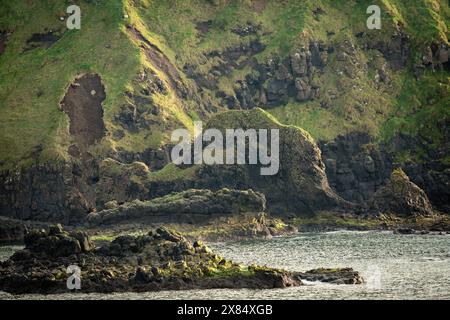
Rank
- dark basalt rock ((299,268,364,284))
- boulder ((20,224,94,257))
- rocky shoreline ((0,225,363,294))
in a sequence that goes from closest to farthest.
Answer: rocky shoreline ((0,225,363,294)), dark basalt rock ((299,268,364,284)), boulder ((20,224,94,257))

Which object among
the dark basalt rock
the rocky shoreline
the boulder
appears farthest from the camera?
the boulder

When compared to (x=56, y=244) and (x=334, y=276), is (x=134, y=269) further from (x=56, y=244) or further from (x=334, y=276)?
(x=334, y=276)

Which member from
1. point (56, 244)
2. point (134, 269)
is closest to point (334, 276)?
point (134, 269)

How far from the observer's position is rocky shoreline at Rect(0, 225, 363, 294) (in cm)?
15612

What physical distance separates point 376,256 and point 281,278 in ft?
146

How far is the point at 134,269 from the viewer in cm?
16125

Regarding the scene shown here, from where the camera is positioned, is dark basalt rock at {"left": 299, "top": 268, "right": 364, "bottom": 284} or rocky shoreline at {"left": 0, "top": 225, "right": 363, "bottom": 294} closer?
rocky shoreline at {"left": 0, "top": 225, "right": 363, "bottom": 294}

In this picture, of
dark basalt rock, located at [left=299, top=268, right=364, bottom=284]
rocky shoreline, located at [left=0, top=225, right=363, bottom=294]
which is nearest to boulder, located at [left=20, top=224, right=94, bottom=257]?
rocky shoreline, located at [left=0, top=225, right=363, bottom=294]

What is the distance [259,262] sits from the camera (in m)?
190

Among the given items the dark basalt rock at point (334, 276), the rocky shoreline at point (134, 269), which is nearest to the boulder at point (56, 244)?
the rocky shoreline at point (134, 269)

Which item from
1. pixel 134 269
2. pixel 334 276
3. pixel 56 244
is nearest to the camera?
pixel 134 269

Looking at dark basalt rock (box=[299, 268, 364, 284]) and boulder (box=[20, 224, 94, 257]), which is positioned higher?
boulder (box=[20, 224, 94, 257])

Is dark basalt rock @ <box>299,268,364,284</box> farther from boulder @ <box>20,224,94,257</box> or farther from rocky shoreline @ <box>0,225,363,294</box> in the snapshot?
boulder @ <box>20,224,94,257</box>
